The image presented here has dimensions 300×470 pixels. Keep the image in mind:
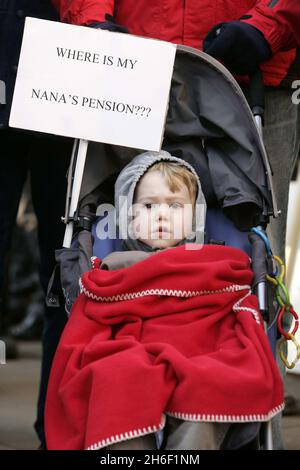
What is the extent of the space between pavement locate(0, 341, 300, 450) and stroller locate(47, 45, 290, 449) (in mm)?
1120

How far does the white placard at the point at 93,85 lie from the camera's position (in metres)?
3.80

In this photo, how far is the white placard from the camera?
3797mm

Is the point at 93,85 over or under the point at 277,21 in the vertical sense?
under

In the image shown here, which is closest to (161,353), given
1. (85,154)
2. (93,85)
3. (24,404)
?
(85,154)

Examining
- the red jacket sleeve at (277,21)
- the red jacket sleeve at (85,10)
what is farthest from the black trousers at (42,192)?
the red jacket sleeve at (277,21)

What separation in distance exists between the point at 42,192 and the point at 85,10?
784 mm

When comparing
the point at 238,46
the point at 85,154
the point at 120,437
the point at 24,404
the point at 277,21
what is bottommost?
the point at 24,404

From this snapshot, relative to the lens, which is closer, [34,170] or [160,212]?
[160,212]

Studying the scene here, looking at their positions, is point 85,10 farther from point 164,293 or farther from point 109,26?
point 164,293

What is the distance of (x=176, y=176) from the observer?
374cm

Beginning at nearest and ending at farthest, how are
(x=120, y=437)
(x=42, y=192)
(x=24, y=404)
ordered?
(x=120, y=437) < (x=42, y=192) < (x=24, y=404)

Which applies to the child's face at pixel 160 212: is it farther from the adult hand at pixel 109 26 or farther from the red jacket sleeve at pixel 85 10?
the red jacket sleeve at pixel 85 10

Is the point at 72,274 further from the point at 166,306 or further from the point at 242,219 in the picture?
the point at 242,219
